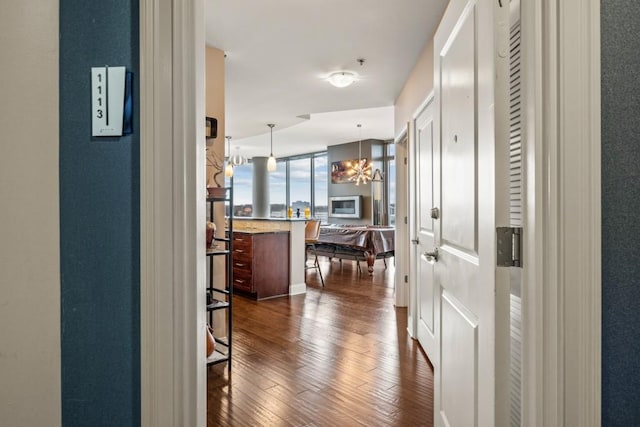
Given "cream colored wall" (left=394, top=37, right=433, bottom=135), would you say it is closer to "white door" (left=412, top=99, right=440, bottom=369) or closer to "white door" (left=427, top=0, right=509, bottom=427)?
"white door" (left=412, top=99, right=440, bottom=369)

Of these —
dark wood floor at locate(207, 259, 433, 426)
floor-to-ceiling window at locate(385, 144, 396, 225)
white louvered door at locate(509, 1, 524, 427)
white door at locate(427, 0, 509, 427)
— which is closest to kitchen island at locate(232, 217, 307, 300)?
dark wood floor at locate(207, 259, 433, 426)

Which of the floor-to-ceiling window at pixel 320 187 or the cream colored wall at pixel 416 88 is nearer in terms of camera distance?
the cream colored wall at pixel 416 88

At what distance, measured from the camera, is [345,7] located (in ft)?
8.01

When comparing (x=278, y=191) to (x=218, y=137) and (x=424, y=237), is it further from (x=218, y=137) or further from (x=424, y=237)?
(x=424, y=237)

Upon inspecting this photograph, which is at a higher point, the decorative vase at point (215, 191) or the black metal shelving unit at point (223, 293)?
the decorative vase at point (215, 191)

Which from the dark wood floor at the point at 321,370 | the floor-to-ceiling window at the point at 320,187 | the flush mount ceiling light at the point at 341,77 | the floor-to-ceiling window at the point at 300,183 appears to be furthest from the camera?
the floor-to-ceiling window at the point at 300,183

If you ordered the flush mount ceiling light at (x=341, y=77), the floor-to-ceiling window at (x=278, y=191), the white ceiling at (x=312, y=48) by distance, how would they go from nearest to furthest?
the white ceiling at (x=312, y=48) → the flush mount ceiling light at (x=341, y=77) → the floor-to-ceiling window at (x=278, y=191)

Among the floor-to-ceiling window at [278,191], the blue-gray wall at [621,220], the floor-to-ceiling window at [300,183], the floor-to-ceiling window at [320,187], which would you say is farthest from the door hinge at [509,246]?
the floor-to-ceiling window at [278,191]

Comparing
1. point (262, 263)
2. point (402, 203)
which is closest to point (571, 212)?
point (402, 203)

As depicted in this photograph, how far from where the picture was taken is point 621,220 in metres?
0.79

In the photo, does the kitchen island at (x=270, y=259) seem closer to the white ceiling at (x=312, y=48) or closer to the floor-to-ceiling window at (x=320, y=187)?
the white ceiling at (x=312, y=48)

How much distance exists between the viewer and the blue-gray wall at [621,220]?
2.56 ft

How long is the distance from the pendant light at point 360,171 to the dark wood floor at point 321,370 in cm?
504

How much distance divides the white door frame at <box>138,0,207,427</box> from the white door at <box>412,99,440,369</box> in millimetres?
1739
